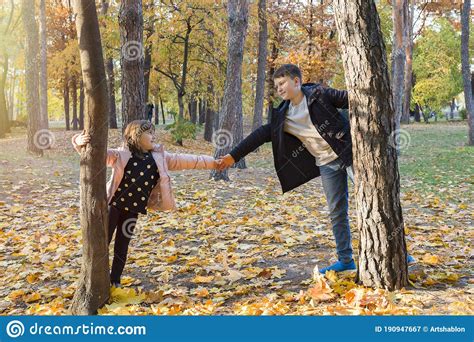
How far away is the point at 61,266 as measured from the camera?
208 inches

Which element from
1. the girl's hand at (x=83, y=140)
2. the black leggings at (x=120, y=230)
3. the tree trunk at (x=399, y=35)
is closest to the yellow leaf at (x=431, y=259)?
the black leggings at (x=120, y=230)

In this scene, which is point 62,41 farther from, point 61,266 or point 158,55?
point 61,266

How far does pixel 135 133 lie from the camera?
13.9ft

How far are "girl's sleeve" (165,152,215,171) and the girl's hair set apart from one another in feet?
0.94

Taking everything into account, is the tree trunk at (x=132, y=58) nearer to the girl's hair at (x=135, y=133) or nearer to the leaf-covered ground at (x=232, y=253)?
the leaf-covered ground at (x=232, y=253)

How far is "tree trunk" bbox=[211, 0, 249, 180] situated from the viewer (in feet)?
34.2

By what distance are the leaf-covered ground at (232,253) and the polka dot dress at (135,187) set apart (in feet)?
2.51

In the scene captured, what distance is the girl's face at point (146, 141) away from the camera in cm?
423

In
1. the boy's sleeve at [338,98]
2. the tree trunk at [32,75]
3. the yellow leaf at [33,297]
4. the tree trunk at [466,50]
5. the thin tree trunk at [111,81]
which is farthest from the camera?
the thin tree trunk at [111,81]

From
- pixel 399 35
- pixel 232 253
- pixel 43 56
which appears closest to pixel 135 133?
pixel 232 253

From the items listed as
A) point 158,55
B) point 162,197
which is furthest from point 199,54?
point 162,197

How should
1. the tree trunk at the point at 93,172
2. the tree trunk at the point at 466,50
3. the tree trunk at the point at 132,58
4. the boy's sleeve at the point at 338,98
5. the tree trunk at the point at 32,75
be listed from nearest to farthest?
the tree trunk at the point at 93,172 < the boy's sleeve at the point at 338,98 < the tree trunk at the point at 132,58 < the tree trunk at the point at 32,75 < the tree trunk at the point at 466,50

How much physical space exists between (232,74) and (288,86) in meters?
6.93
